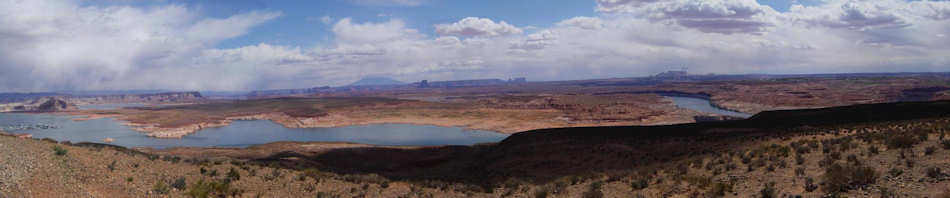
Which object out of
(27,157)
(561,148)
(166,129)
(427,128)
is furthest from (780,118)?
(166,129)

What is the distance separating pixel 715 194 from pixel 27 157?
18.8 meters

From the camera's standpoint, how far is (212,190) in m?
12.5

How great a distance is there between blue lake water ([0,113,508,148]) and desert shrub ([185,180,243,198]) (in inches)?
1662

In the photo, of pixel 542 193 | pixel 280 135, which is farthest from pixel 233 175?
pixel 280 135

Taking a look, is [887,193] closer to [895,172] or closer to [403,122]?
[895,172]

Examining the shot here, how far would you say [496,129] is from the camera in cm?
6900

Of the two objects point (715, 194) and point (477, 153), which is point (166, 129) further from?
point (715, 194)

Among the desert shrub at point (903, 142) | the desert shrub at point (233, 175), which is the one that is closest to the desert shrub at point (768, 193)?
the desert shrub at point (903, 142)

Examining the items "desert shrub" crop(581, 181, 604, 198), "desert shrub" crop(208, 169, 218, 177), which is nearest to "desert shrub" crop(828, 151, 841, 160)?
"desert shrub" crop(581, 181, 604, 198)

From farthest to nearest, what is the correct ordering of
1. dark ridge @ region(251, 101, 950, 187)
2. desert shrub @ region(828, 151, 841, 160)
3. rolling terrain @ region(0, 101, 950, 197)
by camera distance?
dark ridge @ region(251, 101, 950, 187) → desert shrub @ region(828, 151, 841, 160) → rolling terrain @ region(0, 101, 950, 197)

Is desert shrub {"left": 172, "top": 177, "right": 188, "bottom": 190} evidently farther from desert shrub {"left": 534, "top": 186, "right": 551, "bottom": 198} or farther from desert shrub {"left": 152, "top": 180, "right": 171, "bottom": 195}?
desert shrub {"left": 534, "top": 186, "right": 551, "bottom": 198}

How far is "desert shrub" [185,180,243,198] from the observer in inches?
464

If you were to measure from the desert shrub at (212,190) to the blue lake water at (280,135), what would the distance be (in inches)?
1662

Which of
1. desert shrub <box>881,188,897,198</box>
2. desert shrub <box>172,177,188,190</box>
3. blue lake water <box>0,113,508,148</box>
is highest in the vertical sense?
desert shrub <box>881,188,897,198</box>
